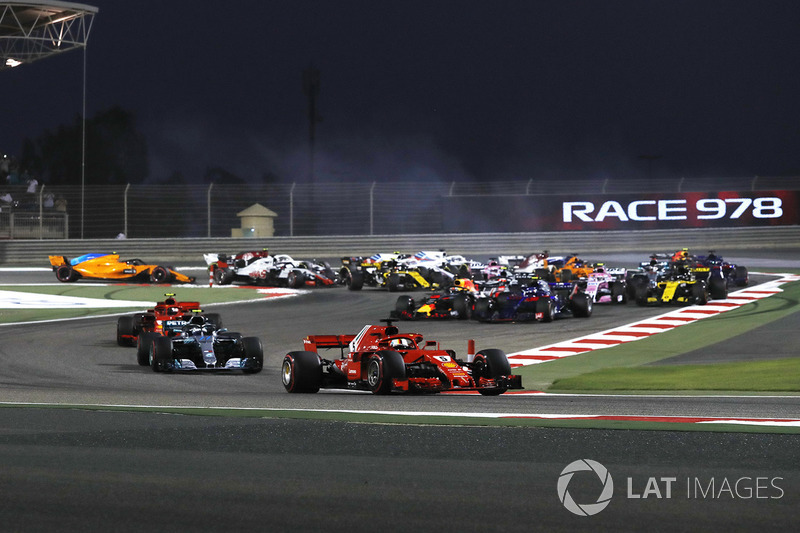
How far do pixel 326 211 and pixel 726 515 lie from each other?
118 ft

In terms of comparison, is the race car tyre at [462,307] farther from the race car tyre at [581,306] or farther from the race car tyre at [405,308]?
the race car tyre at [581,306]

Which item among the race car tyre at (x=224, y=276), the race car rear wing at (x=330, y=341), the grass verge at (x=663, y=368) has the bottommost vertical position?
the grass verge at (x=663, y=368)

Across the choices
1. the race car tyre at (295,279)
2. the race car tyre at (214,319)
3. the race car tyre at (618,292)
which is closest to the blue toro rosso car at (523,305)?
the race car tyre at (618,292)

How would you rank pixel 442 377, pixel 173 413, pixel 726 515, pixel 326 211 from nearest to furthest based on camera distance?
1. pixel 726 515
2. pixel 173 413
3. pixel 442 377
4. pixel 326 211

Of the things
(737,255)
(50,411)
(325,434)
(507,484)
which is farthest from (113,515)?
(737,255)

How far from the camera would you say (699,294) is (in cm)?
2269

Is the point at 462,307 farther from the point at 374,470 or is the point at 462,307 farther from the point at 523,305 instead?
the point at 374,470

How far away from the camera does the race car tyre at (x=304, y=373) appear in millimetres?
11586

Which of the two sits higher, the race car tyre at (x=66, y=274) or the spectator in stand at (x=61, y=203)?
the spectator in stand at (x=61, y=203)

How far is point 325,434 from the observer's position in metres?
Result: 7.32

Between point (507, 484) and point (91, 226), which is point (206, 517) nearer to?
point (507, 484)

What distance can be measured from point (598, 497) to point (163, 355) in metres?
9.90

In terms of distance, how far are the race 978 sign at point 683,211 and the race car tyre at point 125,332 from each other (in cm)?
2612

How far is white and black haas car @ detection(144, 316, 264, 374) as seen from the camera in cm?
1405
